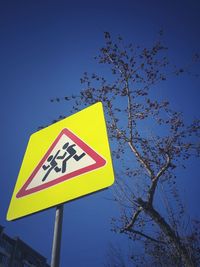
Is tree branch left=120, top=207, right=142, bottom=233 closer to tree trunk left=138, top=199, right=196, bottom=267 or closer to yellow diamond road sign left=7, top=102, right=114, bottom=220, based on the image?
tree trunk left=138, top=199, right=196, bottom=267

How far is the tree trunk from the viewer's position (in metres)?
7.39

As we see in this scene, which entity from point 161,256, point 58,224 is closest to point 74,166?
point 58,224

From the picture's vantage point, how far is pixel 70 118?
2684 millimetres

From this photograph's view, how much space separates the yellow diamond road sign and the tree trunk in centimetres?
627

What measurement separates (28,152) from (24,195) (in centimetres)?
59

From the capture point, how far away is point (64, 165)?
7.30 ft

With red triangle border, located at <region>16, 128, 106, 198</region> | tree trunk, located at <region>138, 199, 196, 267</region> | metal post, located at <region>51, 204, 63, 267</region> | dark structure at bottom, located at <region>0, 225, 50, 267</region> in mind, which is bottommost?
metal post, located at <region>51, 204, 63, 267</region>

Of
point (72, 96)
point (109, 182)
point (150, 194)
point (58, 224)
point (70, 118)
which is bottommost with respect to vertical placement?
point (58, 224)

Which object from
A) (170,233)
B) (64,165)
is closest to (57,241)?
(64,165)

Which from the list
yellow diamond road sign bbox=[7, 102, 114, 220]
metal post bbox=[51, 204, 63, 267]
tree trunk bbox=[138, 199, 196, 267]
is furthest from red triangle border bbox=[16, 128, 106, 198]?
tree trunk bbox=[138, 199, 196, 267]

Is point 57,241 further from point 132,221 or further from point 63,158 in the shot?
point 132,221

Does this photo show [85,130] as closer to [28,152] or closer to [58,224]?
[28,152]

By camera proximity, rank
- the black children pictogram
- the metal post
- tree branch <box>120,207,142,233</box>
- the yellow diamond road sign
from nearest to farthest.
Answer: the metal post < the yellow diamond road sign < the black children pictogram < tree branch <box>120,207,142,233</box>

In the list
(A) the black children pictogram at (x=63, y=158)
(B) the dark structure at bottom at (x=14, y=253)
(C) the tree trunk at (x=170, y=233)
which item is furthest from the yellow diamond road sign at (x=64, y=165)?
(B) the dark structure at bottom at (x=14, y=253)
